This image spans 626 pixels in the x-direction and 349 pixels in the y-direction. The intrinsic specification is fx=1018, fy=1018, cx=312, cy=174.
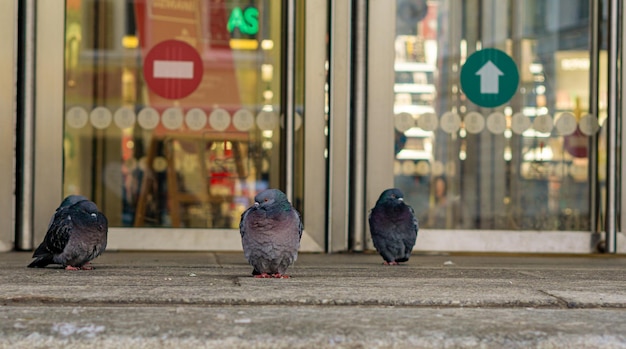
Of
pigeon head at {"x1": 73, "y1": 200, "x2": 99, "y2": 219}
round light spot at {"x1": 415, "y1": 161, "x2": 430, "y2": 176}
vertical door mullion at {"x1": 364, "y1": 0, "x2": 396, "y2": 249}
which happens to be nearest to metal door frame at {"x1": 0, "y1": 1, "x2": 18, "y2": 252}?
pigeon head at {"x1": 73, "y1": 200, "x2": 99, "y2": 219}

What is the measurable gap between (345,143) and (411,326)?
3.90 meters

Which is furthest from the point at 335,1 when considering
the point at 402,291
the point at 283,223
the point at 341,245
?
the point at 402,291

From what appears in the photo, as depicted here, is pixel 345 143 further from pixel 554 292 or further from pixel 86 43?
pixel 554 292

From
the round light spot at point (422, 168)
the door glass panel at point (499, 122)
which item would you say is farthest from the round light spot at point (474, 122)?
the round light spot at point (422, 168)

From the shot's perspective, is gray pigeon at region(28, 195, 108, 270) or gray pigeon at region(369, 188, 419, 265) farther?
gray pigeon at region(369, 188, 419, 265)

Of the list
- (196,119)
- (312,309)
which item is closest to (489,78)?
(196,119)

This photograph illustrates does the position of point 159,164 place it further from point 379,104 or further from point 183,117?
point 379,104

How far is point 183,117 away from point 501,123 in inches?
83.9

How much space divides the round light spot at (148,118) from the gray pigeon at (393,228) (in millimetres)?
1845

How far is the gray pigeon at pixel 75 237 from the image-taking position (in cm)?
464

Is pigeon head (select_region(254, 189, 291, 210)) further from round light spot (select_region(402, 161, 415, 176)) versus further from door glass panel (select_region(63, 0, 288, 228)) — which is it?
round light spot (select_region(402, 161, 415, 176))

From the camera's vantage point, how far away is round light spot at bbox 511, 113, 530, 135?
6891 mm

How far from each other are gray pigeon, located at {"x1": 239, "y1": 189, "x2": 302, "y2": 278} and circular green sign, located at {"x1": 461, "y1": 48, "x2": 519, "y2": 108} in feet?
9.67

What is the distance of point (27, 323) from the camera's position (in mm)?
2787
